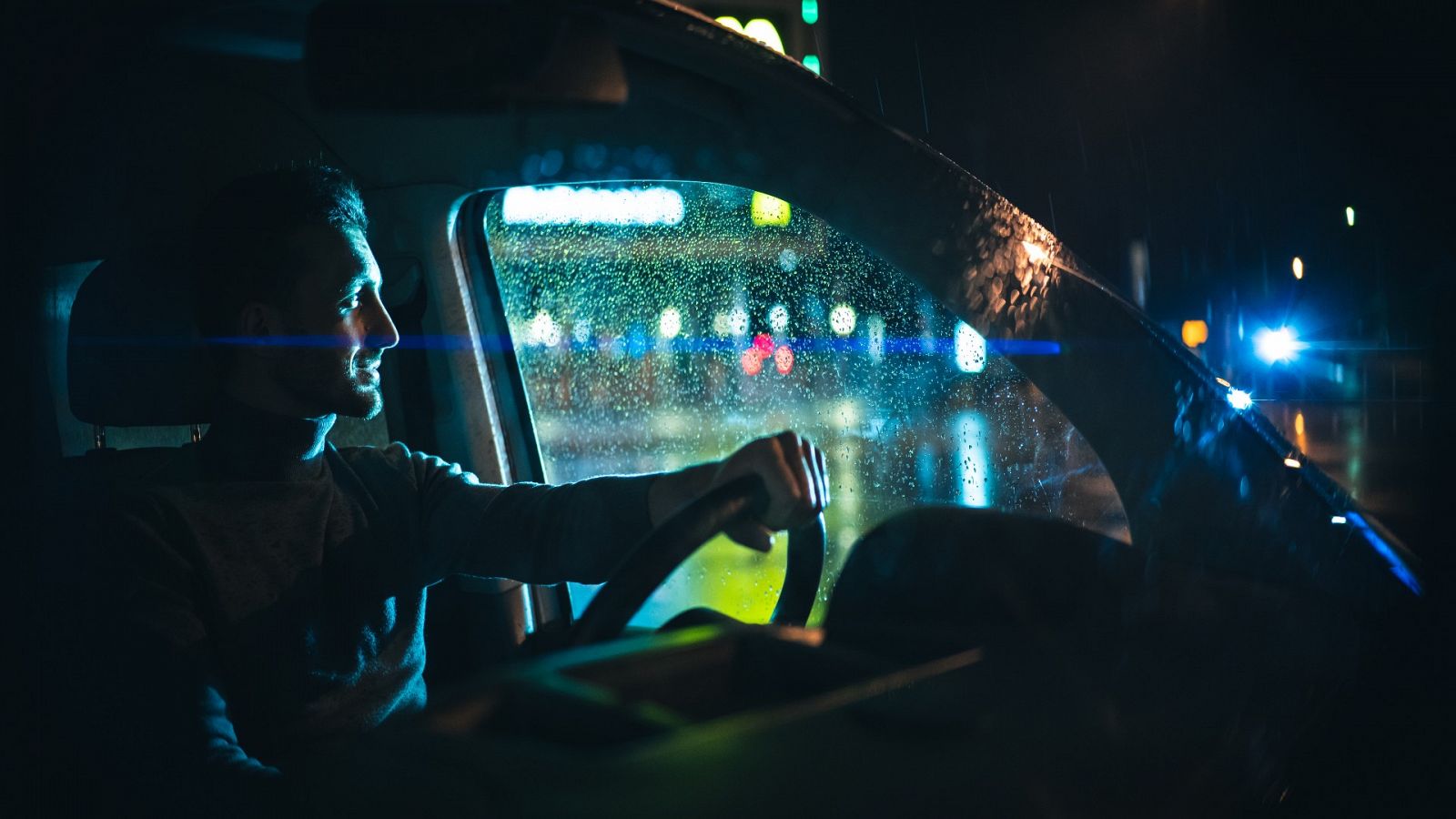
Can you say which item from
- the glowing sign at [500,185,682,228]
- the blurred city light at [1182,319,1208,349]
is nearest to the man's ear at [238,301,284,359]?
the glowing sign at [500,185,682,228]

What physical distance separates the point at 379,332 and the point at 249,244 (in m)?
0.29

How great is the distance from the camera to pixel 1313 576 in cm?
168

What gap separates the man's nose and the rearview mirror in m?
0.93

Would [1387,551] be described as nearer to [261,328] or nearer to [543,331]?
[261,328]

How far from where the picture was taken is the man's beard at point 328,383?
2.18m

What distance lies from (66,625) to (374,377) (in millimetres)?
676

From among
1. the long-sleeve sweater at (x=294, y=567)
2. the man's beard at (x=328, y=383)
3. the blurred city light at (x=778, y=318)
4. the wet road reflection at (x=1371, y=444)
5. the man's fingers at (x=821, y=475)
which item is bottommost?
the wet road reflection at (x=1371, y=444)

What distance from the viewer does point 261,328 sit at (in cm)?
223

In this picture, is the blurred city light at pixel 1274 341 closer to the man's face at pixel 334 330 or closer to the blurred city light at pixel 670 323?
the blurred city light at pixel 670 323

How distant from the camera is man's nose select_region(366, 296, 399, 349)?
226 cm

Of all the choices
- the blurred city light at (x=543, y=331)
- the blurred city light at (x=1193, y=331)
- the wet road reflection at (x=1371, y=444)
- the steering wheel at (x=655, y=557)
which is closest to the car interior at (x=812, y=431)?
the steering wheel at (x=655, y=557)

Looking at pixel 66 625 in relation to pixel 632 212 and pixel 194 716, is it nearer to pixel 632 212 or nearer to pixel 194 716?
pixel 194 716

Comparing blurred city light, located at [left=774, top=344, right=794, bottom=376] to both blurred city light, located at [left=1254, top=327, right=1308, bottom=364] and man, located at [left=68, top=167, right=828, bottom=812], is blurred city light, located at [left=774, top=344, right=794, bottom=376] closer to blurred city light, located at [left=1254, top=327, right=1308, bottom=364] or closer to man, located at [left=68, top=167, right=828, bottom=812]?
man, located at [left=68, top=167, right=828, bottom=812]

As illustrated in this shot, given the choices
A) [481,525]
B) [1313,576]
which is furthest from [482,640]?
[1313,576]
